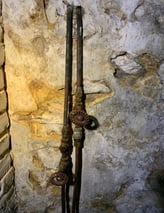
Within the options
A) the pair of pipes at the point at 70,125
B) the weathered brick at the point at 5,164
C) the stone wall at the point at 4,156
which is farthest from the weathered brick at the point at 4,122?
the pair of pipes at the point at 70,125

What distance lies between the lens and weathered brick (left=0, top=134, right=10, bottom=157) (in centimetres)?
113

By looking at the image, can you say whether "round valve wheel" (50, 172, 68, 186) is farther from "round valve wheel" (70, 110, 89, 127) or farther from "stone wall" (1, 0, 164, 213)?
"round valve wheel" (70, 110, 89, 127)

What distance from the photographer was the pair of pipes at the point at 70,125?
101 centimetres

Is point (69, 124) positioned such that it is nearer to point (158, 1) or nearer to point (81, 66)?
point (81, 66)

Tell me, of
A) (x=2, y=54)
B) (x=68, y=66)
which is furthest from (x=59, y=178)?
(x=2, y=54)

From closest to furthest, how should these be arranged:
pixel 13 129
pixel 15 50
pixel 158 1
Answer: pixel 158 1
pixel 15 50
pixel 13 129

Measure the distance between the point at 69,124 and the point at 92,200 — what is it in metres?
0.39

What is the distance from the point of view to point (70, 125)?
3.61ft

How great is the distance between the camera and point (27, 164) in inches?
48.1

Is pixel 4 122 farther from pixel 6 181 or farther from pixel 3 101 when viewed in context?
pixel 6 181

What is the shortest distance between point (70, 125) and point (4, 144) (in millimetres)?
303

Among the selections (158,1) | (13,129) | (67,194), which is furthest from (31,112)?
(158,1)

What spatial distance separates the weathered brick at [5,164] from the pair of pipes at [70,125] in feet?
0.73

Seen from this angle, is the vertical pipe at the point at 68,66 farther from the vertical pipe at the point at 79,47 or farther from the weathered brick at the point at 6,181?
the weathered brick at the point at 6,181
